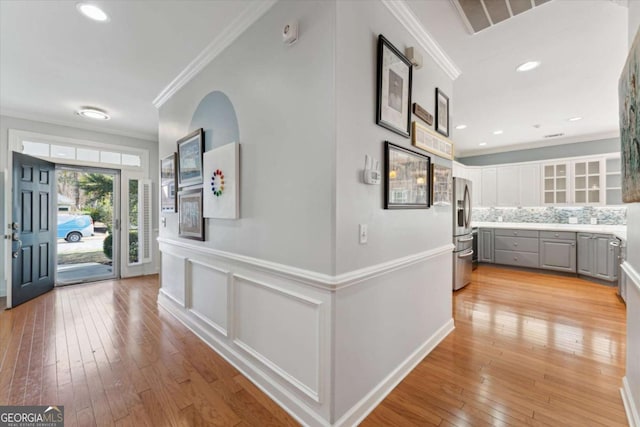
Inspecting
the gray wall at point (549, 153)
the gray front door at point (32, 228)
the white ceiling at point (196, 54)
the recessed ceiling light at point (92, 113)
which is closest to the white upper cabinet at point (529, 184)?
the gray wall at point (549, 153)

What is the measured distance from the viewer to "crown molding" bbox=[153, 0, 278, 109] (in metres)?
1.99

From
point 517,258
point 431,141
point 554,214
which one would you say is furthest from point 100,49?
point 554,214

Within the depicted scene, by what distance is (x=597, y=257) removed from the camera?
466cm

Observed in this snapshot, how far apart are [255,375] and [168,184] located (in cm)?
257

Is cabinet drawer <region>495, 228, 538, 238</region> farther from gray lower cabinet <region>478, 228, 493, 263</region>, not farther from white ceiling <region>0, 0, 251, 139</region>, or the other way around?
white ceiling <region>0, 0, 251, 139</region>

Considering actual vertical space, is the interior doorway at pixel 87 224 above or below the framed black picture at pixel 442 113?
below

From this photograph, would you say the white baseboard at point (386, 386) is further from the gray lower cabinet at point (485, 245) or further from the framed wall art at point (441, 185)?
the gray lower cabinet at point (485, 245)

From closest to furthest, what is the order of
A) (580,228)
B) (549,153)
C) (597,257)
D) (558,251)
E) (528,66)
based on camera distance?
(528,66) < (597,257) < (580,228) < (558,251) < (549,153)

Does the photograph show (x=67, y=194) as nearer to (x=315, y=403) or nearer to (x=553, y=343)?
(x=315, y=403)

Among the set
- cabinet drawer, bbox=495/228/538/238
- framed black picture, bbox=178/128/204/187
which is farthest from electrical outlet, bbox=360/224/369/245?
cabinet drawer, bbox=495/228/538/238

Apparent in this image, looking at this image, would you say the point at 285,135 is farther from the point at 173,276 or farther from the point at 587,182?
the point at 587,182

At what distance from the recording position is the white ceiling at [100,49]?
80.9 inches

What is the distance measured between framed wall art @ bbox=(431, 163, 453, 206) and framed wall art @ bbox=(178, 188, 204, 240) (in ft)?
7.49

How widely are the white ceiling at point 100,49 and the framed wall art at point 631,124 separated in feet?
7.67
